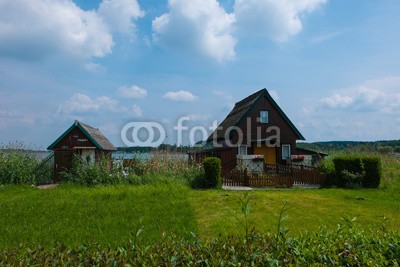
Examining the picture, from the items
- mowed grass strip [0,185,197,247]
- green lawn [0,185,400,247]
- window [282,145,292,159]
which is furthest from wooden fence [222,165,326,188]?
window [282,145,292,159]

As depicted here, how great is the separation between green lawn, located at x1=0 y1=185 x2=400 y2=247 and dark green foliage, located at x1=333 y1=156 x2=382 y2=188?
3033 mm

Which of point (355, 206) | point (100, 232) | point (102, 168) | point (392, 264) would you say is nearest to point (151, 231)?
point (100, 232)

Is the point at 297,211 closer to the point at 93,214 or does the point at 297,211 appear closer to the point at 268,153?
the point at 93,214

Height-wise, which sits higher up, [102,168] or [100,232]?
[102,168]

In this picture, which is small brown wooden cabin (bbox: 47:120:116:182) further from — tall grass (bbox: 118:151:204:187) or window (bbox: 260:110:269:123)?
window (bbox: 260:110:269:123)

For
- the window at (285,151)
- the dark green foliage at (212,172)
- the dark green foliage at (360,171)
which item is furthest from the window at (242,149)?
the dark green foliage at (212,172)

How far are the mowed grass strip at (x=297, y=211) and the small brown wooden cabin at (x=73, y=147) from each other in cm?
682

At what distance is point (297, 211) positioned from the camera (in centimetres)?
960

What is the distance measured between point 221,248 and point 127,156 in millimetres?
13716

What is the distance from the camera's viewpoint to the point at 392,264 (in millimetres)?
2873

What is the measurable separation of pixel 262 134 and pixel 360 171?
1130 centimetres

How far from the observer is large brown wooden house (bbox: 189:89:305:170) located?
86.8 feet

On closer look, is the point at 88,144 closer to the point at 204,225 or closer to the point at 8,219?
the point at 8,219

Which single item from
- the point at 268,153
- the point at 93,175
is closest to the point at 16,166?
the point at 93,175
